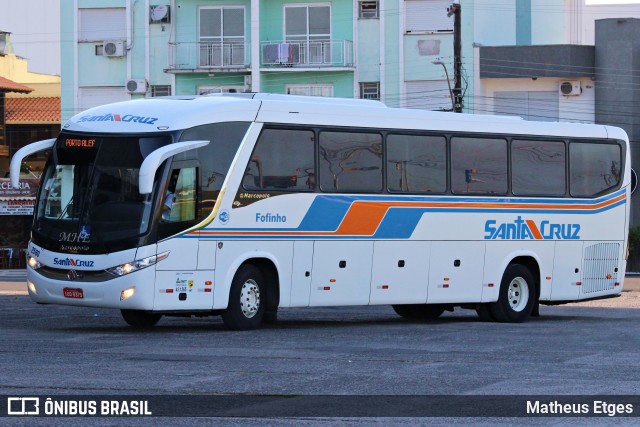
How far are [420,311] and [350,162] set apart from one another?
4314mm

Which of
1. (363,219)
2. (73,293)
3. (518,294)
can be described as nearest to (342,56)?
(518,294)

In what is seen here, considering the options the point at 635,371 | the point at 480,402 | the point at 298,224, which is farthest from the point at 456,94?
the point at 480,402

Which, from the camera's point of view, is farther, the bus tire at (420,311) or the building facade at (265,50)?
the building facade at (265,50)

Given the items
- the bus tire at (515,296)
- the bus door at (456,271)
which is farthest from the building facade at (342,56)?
the bus door at (456,271)

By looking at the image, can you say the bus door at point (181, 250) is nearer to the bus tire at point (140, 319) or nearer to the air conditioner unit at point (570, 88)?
the bus tire at point (140, 319)

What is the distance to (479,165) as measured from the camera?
23.8 metres

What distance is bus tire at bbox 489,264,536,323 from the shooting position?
2416 cm

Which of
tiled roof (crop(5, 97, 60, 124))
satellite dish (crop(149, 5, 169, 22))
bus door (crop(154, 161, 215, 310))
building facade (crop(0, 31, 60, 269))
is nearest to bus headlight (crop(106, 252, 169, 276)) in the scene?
bus door (crop(154, 161, 215, 310))

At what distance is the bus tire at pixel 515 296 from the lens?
79.3 feet

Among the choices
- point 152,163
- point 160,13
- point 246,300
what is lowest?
point 246,300

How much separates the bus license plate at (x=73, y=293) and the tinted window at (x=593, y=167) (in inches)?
387

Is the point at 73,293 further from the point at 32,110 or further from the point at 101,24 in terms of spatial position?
the point at 32,110

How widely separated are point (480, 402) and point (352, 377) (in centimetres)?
218

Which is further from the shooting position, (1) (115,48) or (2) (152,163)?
(1) (115,48)
